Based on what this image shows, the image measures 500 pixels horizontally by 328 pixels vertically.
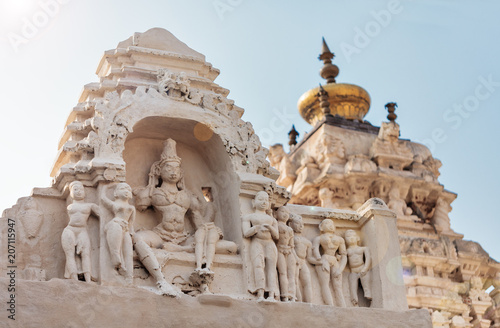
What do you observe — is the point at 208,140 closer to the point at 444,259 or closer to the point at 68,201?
the point at 68,201

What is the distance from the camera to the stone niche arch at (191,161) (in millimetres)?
15008

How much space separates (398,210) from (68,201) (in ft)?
49.3

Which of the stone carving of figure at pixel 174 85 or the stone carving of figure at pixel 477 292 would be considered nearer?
the stone carving of figure at pixel 174 85

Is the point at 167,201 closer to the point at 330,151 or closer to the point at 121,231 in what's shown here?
the point at 121,231

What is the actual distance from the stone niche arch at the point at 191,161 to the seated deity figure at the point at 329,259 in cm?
158

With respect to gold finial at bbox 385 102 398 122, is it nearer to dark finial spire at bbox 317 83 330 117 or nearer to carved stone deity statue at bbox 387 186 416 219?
dark finial spire at bbox 317 83 330 117

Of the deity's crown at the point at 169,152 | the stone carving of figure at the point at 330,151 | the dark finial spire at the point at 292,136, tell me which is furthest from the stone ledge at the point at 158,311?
the dark finial spire at the point at 292,136

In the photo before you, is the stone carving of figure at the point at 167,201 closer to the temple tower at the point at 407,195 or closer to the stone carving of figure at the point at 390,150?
the temple tower at the point at 407,195

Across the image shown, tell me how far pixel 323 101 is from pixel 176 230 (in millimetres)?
17573

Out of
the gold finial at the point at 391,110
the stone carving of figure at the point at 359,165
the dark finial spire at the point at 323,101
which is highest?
the dark finial spire at the point at 323,101

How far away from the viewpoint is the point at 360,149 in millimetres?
28938

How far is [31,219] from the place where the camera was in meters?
13.5

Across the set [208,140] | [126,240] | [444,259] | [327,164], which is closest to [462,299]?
[444,259]

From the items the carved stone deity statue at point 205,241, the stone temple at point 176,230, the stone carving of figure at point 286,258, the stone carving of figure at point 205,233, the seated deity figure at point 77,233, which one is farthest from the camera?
the stone carving of figure at point 286,258
